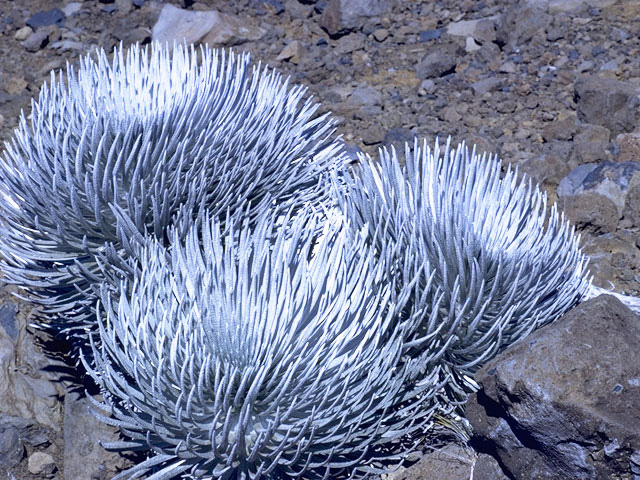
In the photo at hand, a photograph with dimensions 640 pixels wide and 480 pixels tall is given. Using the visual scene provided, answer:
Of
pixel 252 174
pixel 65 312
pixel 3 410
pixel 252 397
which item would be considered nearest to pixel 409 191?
pixel 252 174

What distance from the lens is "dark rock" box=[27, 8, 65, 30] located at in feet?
13.7

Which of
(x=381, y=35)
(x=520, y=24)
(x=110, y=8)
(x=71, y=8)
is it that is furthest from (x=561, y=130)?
(x=71, y=8)

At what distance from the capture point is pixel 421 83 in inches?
140

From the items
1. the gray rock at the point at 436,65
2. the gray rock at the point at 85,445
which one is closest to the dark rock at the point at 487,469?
the gray rock at the point at 85,445

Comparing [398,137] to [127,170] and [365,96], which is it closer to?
[365,96]

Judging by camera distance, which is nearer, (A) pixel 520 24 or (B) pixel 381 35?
(A) pixel 520 24

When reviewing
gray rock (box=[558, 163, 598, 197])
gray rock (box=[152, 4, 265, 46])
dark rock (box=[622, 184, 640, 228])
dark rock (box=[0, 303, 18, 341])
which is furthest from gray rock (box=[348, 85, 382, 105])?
dark rock (box=[0, 303, 18, 341])

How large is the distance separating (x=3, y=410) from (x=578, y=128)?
2.26 metres

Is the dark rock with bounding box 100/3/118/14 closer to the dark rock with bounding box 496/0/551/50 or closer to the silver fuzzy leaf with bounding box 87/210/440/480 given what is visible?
the dark rock with bounding box 496/0/551/50

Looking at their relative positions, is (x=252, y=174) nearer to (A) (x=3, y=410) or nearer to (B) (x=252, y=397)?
(B) (x=252, y=397)

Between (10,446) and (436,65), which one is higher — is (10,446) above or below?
below

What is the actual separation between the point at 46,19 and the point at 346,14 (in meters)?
1.59

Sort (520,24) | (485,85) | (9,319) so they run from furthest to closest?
(520,24) < (485,85) < (9,319)

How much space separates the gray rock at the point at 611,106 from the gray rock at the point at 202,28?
5.51 ft
